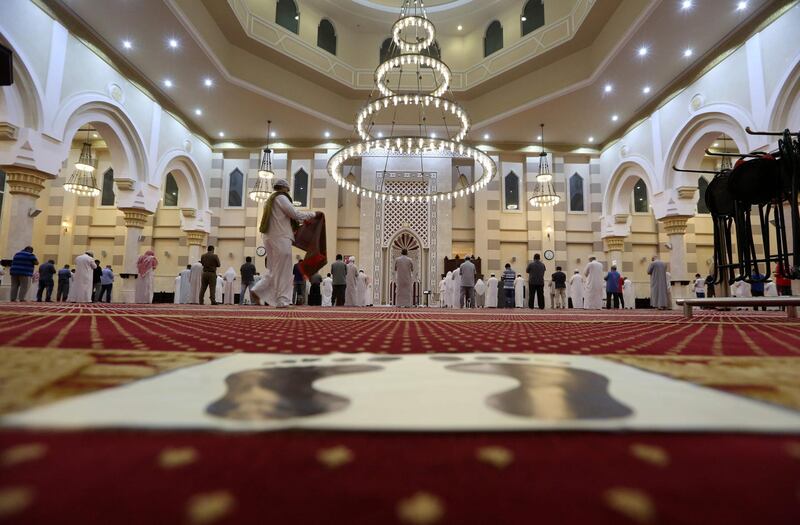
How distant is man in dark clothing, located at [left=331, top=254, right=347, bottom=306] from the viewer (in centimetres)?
866

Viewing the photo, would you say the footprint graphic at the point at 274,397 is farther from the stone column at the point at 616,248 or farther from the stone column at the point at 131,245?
the stone column at the point at 616,248

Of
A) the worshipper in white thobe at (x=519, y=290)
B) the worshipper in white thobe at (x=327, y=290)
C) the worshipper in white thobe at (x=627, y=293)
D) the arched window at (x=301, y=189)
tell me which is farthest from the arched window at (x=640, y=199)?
the arched window at (x=301, y=189)

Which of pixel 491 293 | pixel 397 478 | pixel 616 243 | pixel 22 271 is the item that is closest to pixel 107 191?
pixel 22 271

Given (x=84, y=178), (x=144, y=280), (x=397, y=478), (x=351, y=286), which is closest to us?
(x=397, y=478)

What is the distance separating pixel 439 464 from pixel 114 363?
77 cm

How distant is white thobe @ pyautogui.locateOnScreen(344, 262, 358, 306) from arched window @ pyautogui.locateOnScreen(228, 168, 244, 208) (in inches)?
199

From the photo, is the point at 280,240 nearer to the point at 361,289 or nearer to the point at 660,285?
the point at 361,289

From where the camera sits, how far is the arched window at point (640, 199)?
1295 centimetres

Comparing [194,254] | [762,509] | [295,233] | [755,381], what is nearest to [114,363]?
[762,509]

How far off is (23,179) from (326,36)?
25.8 feet

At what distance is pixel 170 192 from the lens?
43.3 feet

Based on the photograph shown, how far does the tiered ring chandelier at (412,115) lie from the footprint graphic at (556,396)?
6.90 metres

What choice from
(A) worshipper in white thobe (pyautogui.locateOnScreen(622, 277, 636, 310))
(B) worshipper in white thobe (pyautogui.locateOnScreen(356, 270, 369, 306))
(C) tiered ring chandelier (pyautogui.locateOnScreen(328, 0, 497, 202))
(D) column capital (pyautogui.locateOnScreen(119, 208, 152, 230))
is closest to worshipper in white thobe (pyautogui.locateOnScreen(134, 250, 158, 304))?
(D) column capital (pyautogui.locateOnScreen(119, 208, 152, 230))

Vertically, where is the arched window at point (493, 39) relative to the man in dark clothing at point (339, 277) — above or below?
above
